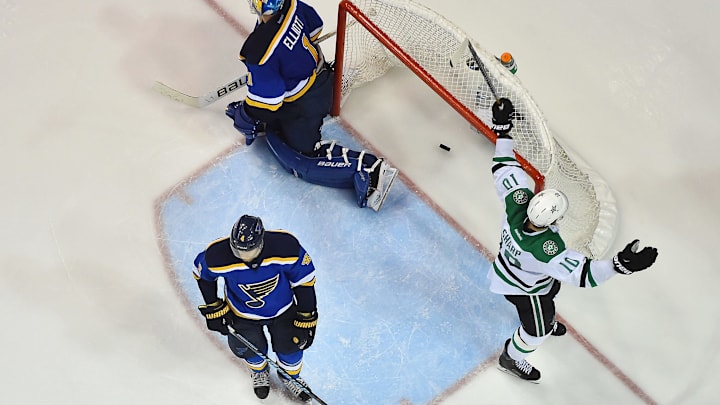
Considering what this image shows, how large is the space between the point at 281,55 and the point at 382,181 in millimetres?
762

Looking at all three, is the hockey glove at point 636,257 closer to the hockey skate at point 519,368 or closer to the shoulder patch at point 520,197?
the shoulder patch at point 520,197

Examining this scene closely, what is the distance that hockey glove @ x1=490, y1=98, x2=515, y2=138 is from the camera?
13.0ft

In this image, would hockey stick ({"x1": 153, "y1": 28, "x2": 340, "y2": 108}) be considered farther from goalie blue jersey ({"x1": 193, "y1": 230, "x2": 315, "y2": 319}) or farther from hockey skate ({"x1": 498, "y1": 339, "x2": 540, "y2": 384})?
hockey skate ({"x1": 498, "y1": 339, "x2": 540, "y2": 384})

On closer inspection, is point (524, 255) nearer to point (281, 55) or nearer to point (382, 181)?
point (382, 181)

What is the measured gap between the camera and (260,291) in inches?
149

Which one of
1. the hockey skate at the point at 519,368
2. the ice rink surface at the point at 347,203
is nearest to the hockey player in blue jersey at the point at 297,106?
the ice rink surface at the point at 347,203

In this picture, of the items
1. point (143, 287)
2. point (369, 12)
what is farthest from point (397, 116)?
point (143, 287)

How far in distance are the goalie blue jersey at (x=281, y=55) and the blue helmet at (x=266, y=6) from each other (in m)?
0.08

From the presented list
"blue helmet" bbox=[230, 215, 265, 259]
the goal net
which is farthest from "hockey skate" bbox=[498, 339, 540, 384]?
"blue helmet" bbox=[230, 215, 265, 259]

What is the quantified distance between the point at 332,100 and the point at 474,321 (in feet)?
4.24

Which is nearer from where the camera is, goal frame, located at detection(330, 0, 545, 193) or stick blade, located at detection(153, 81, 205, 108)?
goal frame, located at detection(330, 0, 545, 193)

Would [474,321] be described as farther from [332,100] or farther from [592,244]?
[332,100]

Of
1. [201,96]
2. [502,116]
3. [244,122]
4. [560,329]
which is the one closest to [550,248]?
[502,116]

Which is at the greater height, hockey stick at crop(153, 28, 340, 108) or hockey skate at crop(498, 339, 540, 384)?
hockey skate at crop(498, 339, 540, 384)
